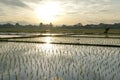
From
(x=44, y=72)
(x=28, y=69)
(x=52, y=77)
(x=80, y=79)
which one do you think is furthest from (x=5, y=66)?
(x=80, y=79)

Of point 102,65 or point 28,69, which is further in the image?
point 102,65

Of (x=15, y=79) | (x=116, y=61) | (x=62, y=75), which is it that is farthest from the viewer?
(x=116, y=61)

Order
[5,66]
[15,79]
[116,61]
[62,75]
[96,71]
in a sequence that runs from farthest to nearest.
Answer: [116,61] < [5,66] < [96,71] < [62,75] < [15,79]

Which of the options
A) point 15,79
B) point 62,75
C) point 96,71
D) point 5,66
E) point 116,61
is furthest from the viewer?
point 116,61

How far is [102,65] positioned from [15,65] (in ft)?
13.0

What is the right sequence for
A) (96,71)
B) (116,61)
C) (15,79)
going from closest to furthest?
(15,79) < (96,71) < (116,61)

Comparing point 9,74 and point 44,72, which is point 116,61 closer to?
point 44,72

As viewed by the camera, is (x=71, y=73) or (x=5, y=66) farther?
(x=5, y=66)

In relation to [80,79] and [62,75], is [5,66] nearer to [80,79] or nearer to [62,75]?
[62,75]

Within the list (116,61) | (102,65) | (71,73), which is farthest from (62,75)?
(116,61)

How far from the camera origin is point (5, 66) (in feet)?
31.8

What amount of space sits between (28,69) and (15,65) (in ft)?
3.64

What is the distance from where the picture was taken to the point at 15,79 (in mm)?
7312

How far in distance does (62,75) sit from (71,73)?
0.48m
